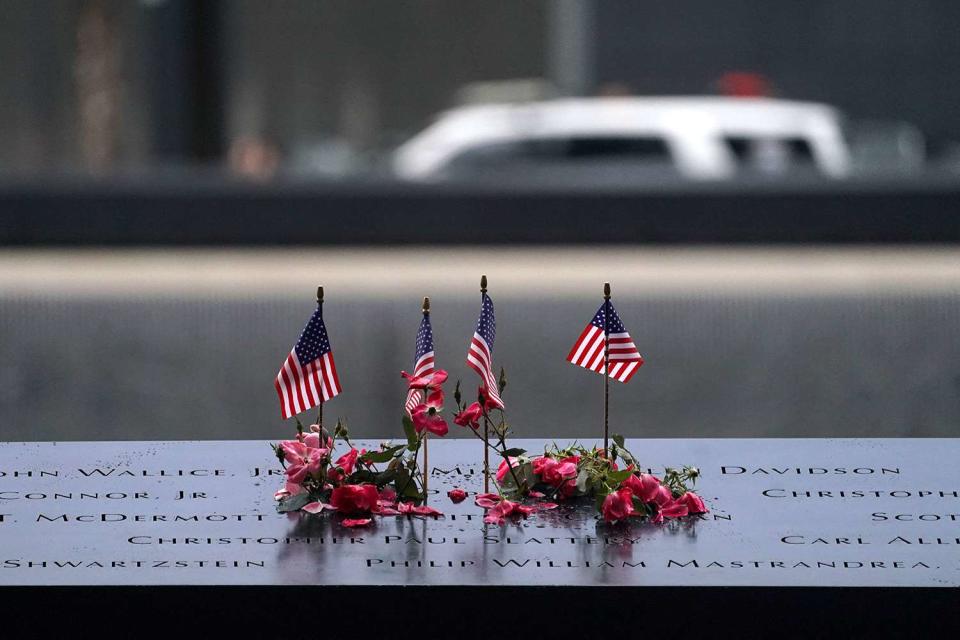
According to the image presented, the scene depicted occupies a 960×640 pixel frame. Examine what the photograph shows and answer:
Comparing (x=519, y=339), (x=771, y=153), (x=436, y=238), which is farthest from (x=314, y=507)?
(x=771, y=153)

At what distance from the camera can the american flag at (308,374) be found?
214 cm

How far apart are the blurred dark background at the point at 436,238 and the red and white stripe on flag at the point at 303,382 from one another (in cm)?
326

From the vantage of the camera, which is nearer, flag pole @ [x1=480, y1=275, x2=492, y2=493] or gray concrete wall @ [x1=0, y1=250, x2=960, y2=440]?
flag pole @ [x1=480, y1=275, x2=492, y2=493]

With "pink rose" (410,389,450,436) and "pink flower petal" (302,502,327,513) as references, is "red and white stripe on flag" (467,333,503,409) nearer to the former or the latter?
"pink rose" (410,389,450,436)

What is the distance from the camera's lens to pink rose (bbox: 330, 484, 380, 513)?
2125 mm

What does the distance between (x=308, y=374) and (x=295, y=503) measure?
0.22 m

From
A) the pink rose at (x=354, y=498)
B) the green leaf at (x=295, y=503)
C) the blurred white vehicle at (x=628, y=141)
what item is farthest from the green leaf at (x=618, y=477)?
the blurred white vehicle at (x=628, y=141)

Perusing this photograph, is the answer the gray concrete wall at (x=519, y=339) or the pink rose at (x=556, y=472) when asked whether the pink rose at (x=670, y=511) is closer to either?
the pink rose at (x=556, y=472)

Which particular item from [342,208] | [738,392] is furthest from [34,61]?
[738,392]

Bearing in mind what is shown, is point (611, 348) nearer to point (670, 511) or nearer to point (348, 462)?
point (670, 511)

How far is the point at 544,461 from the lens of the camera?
2264mm

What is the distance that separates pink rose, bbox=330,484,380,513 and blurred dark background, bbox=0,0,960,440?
10.7 ft

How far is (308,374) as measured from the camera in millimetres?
2158

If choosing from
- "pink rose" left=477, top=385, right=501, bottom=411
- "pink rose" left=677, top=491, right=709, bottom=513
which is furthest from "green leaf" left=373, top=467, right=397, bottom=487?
"pink rose" left=677, top=491, right=709, bottom=513
